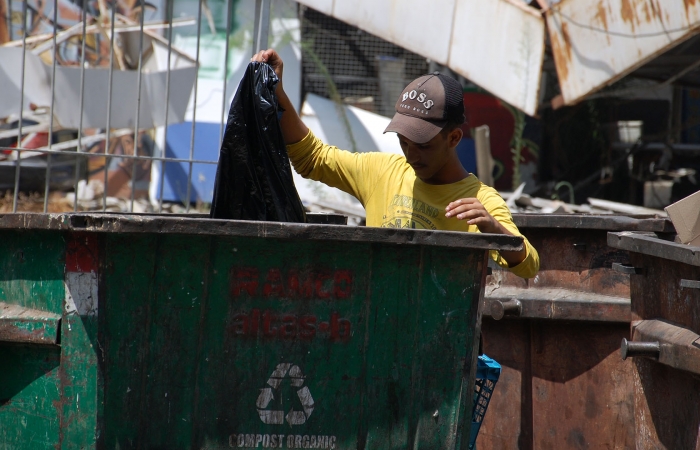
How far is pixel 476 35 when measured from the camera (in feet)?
27.5

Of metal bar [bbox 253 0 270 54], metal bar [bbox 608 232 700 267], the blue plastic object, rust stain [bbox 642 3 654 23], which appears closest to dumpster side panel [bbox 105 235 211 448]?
the blue plastic object

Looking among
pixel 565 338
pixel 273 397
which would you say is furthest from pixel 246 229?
pixel 565 338

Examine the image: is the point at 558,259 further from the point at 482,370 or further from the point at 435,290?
the point at 435,290

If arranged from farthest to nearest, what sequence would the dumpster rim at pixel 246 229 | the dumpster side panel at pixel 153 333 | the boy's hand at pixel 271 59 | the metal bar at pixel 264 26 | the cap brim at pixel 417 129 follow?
the metal bar at pixel 264 26 < the boy's hand at pixel 271 59 < the cap brim at pixel 417 129 < the dumpster side panel at pixel 153 333 < the dumpster rim at pixel 246 229

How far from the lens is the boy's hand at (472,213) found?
2.36 meters

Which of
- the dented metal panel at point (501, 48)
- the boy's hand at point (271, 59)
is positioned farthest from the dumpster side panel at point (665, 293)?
the dented metal panel at point (501, 48)

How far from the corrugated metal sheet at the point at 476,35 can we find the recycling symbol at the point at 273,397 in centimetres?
653

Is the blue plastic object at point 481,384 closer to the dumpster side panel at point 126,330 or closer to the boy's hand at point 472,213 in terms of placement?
the boy's hand at point 472,213

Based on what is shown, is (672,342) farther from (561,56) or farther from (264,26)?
(561,56)

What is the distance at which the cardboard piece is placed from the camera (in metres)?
2.65

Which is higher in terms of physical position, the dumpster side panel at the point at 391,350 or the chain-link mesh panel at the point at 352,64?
the chain-link mesh panel at the point at 352,64

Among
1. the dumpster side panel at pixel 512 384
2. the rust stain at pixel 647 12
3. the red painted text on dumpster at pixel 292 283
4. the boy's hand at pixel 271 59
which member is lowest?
the dumpster side panel at pixel 512 384

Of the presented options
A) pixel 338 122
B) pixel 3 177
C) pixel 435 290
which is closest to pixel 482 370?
pixel 435 290

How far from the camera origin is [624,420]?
3.35 m
